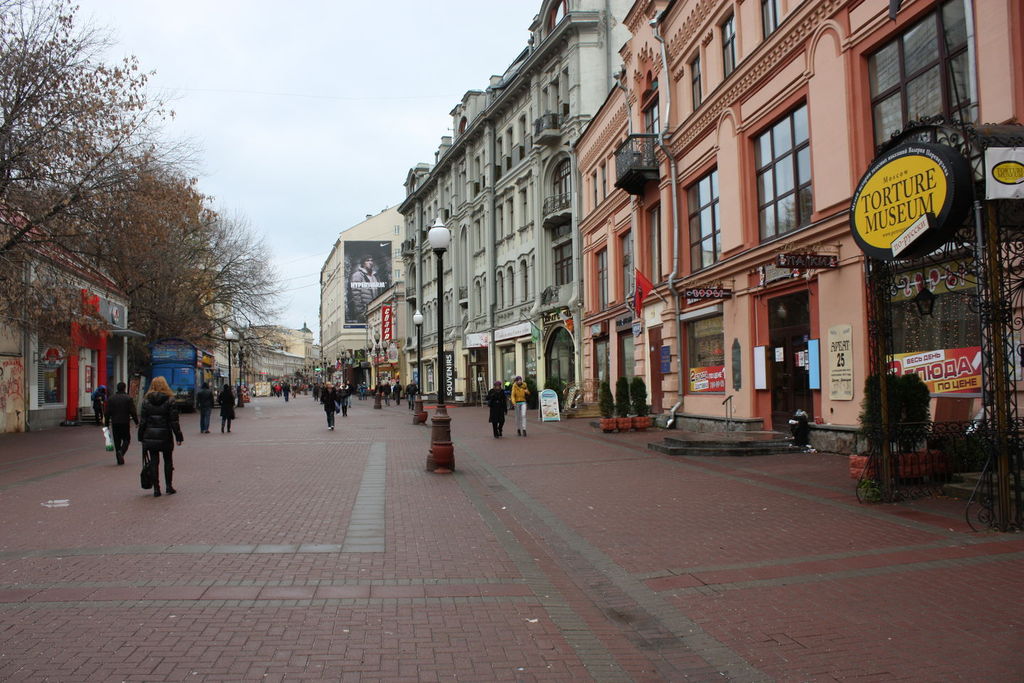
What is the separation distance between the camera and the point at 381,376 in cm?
7431

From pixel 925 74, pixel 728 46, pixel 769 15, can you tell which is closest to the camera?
pixel 925 74

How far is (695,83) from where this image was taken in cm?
2036

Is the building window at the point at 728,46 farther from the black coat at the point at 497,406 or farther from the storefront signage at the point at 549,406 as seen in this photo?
the storefront signage at the point at 549,406

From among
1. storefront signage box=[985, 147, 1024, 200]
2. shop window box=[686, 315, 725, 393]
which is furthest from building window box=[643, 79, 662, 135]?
storefront signage box=[985, 147, 1024, 200]

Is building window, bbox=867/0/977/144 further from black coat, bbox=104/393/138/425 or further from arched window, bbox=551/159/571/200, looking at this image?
arched window, bbox=551/159/571/200

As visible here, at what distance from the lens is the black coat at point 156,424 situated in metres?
10.3

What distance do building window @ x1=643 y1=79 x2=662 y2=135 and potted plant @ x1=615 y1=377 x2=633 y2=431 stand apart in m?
7.86

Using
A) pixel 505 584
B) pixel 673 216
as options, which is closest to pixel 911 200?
pixel 505 584

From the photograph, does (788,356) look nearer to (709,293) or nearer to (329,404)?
(709,293)

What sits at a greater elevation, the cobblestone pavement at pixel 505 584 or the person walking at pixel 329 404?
the person walking at pixel 329 404

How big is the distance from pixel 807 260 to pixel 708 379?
650 centimetres

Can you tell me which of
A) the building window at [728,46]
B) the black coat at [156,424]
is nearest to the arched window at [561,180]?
the building window at [728,46]

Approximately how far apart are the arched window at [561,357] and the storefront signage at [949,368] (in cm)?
2161

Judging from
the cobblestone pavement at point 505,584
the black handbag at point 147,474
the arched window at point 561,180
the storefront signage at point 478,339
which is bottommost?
the cobblestone pavement at point 505,584
